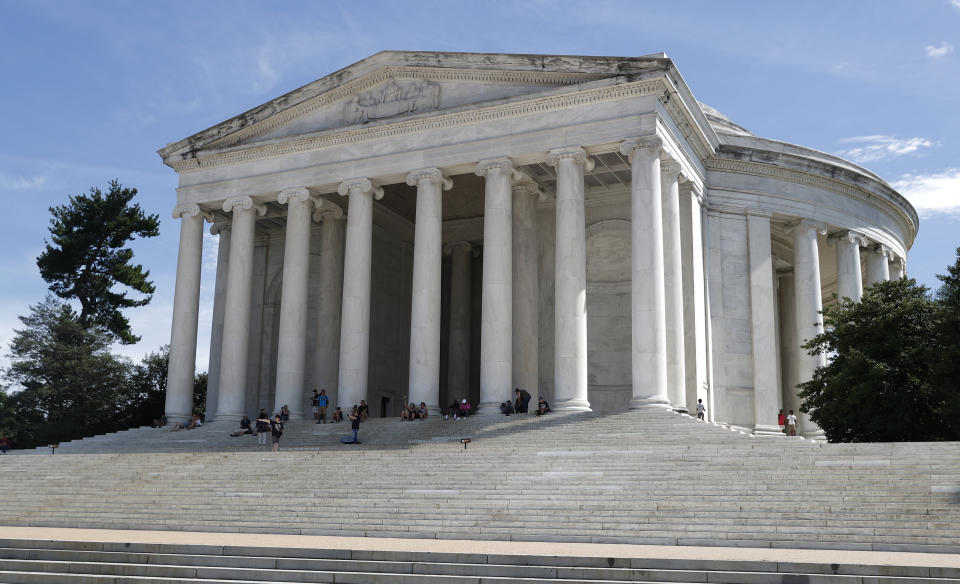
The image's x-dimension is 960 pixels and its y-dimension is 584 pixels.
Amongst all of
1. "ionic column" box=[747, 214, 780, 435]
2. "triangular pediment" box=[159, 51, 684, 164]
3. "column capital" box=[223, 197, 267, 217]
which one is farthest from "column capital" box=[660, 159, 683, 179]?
"column capital" box=[223, 197, 267, 217]

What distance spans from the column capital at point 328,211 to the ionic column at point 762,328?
68.4ft

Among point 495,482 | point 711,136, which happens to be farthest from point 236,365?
point 711,136

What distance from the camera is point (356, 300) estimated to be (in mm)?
41781

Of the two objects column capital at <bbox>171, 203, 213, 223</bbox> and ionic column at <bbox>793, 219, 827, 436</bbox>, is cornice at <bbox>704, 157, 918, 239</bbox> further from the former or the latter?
column capital at <bbox>171, 203, 213, 223</bbox>

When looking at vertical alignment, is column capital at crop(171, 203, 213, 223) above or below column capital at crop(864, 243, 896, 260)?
above

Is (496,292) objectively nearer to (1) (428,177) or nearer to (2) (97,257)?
(1) (428,177)

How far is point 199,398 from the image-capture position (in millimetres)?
69562

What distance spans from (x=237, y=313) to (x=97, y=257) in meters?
26.4

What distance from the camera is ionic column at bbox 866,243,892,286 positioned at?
167ft

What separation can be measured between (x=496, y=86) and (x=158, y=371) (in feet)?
111

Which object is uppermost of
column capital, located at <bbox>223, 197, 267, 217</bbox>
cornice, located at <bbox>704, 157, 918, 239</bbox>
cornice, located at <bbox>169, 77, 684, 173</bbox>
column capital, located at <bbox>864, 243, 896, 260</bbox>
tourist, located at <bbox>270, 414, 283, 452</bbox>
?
cornice, located at <bbox>169, 77, 684, 173</bbox>

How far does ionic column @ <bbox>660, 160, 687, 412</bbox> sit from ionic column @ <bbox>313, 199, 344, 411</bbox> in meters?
17.1

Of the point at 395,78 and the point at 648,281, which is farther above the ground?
the point at 395,78

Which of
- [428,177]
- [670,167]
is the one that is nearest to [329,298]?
[428,177]
